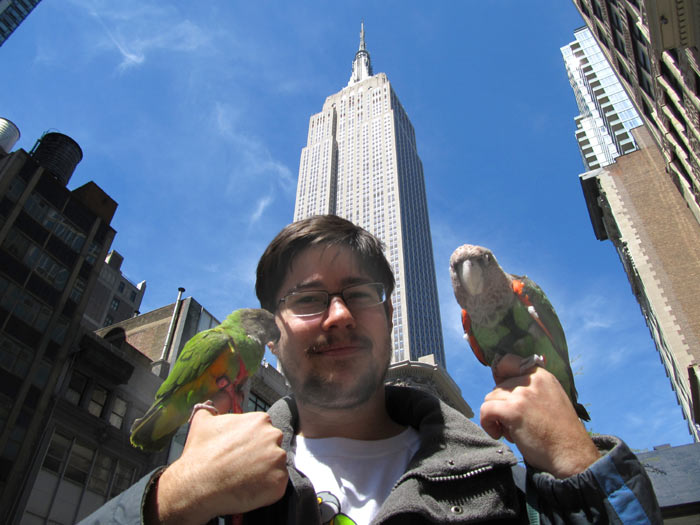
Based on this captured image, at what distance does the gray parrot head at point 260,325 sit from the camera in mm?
2842

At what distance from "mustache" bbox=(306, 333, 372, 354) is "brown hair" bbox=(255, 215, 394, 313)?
1.97ft

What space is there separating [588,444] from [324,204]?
12645 cm

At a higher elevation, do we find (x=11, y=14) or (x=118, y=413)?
(x=11, y=14)

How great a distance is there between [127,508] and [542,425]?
5.74 ft

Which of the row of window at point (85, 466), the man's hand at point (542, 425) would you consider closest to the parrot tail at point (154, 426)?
the man's hand at point (542, 425)

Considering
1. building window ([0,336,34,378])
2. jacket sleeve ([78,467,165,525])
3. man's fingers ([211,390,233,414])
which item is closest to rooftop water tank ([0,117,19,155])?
building window ([0,336,34,378])

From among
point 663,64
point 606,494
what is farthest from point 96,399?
point 663,64

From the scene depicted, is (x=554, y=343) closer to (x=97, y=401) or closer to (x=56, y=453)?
(x=56, y=453)

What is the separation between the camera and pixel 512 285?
3211 mm

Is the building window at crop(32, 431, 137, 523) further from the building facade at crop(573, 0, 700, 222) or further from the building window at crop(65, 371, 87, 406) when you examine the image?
the building facade at crop(573, 0, 700, 222)

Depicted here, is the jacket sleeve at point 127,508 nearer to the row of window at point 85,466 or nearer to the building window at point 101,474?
the row of window at point 85,466

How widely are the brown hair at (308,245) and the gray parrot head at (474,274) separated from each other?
0.51m

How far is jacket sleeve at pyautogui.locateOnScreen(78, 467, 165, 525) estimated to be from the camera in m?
1.65

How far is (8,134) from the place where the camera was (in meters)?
33.1
